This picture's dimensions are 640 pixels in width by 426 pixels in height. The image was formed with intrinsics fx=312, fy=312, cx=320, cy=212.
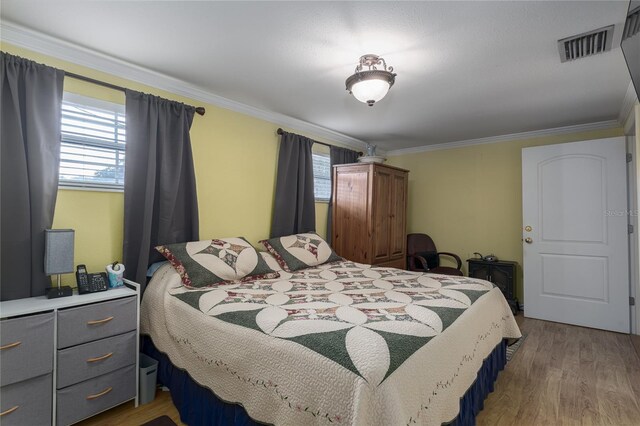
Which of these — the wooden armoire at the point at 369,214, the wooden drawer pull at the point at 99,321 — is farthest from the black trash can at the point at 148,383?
the wooden armoire at the point at 369,214

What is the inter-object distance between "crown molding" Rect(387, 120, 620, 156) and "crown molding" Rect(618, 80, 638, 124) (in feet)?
0.57

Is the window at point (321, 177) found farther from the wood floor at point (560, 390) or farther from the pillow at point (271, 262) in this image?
the wood floor at point (560, 390)

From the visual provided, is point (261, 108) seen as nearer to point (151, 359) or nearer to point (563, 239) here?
point (151, 359)

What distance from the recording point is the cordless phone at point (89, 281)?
2010 millimetres

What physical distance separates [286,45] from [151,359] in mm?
2357

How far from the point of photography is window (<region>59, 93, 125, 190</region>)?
7.14 feet

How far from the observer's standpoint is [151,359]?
2.20 meters

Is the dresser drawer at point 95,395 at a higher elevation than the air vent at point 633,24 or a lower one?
lower

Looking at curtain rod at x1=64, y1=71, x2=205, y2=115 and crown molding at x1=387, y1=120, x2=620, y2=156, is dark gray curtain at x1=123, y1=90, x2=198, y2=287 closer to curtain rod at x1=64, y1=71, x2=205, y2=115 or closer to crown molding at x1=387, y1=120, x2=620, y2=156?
curtain rod at x1=64, y1=71, x2=205, y2=115

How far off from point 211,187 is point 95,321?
4.83ft

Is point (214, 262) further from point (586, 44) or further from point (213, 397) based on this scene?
point (586, 44)

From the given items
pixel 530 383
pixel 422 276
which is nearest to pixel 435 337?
pixel 422 276

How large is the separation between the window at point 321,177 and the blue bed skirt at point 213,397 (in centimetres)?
258

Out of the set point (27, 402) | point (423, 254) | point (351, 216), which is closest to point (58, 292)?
point (27, 402)
